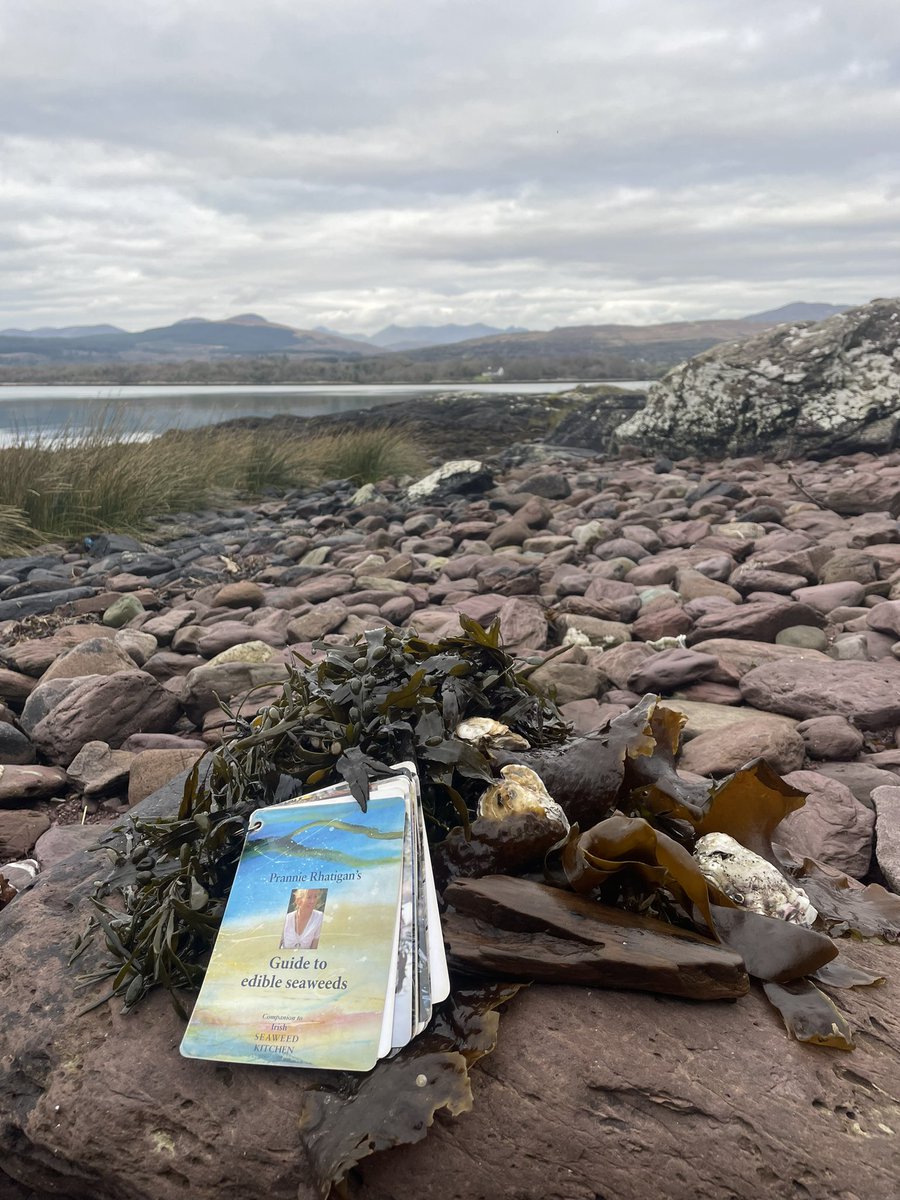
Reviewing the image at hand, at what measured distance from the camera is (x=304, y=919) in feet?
4.87

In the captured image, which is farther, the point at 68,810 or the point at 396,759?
the point at 68,810

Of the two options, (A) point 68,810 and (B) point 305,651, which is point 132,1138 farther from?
(B) point 305,651

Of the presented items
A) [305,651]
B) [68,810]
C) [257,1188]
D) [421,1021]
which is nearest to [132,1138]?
[257,1188]

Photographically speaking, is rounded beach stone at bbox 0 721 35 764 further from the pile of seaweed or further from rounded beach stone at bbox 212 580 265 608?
rounded beach stone at bbox 212 580 265 608

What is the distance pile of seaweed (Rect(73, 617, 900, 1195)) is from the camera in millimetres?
1378

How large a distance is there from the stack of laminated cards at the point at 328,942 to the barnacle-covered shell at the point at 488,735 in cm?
23

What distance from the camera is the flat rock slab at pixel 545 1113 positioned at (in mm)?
1228

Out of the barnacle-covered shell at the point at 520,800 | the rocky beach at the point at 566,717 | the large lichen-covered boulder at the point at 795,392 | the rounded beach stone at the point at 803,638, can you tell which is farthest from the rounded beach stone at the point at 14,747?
the large lichen-covered boulder at the point at 795,392

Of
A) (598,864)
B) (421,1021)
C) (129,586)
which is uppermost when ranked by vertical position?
(598,864)

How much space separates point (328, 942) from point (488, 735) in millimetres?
592

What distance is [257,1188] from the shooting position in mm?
1270

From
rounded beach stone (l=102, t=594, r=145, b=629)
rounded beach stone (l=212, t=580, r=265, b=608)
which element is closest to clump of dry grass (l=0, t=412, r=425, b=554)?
rounded beach stone (l=102, t=594, r=145, b=629)

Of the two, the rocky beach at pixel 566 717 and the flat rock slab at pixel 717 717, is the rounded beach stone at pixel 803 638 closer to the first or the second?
the rocky beach at pixel 566 717

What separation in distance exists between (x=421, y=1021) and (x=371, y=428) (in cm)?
1506
